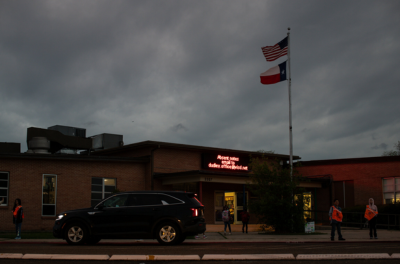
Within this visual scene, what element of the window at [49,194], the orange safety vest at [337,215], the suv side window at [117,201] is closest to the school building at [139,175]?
the window at [49,194]

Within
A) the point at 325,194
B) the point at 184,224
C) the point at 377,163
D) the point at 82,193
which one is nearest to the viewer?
the point at 184,224

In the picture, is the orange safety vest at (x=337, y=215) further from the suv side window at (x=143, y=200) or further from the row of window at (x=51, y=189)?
the row of window at (x=51, y=189)

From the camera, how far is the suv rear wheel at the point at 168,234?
1406 cm

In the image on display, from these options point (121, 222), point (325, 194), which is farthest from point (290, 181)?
point (325, 194)

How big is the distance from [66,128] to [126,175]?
→ 10.9 metres

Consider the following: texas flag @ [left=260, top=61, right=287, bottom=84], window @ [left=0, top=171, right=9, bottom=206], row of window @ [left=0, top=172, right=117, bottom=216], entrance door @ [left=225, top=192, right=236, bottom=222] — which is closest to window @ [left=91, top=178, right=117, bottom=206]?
row of window @ [left=0, top=172, right=117, bottom=216]

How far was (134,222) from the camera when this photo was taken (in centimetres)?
1419

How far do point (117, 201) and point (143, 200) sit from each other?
2.92 feet

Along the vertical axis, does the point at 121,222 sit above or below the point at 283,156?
below

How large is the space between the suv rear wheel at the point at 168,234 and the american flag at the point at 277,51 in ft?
42.1

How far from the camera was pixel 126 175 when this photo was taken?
91.5ft

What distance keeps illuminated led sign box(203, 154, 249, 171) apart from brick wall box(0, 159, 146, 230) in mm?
5836

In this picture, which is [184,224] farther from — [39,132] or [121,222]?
[39,132]

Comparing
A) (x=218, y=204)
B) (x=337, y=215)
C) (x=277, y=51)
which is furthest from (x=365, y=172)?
(x=337, y=215)
